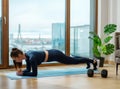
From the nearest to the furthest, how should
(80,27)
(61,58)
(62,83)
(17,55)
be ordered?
1. (62,83)
2. (17,55)
3. (61,58)
4. (80,27)

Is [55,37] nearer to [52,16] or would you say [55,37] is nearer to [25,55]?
[52,16]

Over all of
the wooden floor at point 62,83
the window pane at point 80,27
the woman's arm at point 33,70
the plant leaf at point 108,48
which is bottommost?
the wooden floor at point 62,83

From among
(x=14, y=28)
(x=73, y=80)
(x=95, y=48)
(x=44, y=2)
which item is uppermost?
(x=44, y=2)

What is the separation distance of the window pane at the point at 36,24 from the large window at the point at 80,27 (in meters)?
0.29

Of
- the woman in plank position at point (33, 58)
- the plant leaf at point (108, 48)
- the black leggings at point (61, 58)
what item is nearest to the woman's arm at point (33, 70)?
the woman in plank position at point (33, 58)

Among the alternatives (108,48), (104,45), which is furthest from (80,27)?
(108,48)

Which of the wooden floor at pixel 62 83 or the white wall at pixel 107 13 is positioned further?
the white wall at pixel 107 13

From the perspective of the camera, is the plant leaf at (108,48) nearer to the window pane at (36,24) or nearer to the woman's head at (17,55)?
the window pane at (36,24)

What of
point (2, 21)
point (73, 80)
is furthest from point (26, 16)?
point (73, 80)

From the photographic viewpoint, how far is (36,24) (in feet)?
19.1

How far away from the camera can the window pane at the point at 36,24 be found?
555 cm

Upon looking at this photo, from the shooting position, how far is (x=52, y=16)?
19.7 ft

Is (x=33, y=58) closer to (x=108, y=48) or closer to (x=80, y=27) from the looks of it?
(x=108, y=48)

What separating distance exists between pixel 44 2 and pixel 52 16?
0.41 metres
